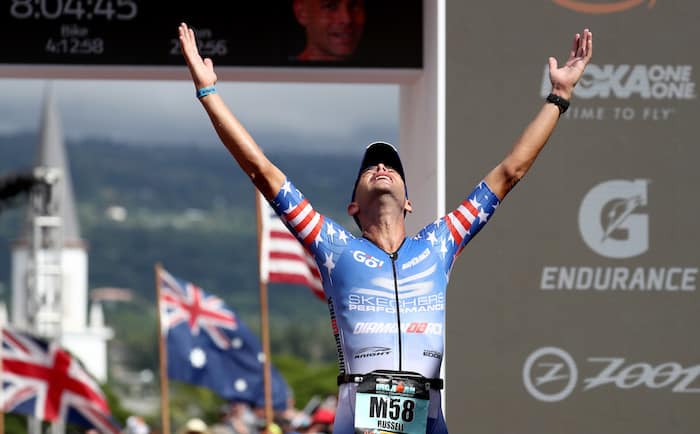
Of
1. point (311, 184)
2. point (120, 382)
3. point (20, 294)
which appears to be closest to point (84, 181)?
point (311, 184)

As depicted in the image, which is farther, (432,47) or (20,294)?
(20,294)

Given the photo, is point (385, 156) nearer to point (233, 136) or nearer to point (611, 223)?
point (233, 136)

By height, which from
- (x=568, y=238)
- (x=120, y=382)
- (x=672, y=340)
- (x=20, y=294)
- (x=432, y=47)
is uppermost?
(x=432, y=47)

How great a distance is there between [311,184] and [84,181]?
22.3 metres

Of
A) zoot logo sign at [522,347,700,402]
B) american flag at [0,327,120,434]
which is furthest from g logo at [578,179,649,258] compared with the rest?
american flag at [0,327,120,434]

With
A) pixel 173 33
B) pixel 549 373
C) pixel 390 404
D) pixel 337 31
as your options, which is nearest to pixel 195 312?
pixel 173 33

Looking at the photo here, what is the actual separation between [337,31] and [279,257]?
6.74 meters

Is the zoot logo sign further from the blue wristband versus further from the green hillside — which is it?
the green hillside

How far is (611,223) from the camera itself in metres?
9.53

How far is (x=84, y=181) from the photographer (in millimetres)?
152625

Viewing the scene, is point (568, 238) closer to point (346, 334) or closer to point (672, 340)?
point (672, 340)

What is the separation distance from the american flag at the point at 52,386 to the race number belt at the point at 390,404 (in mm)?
10491

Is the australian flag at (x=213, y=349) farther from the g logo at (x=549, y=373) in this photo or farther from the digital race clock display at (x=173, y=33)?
the g logo at (x=549, y=373)

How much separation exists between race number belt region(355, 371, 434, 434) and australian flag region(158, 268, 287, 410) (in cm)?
1268
